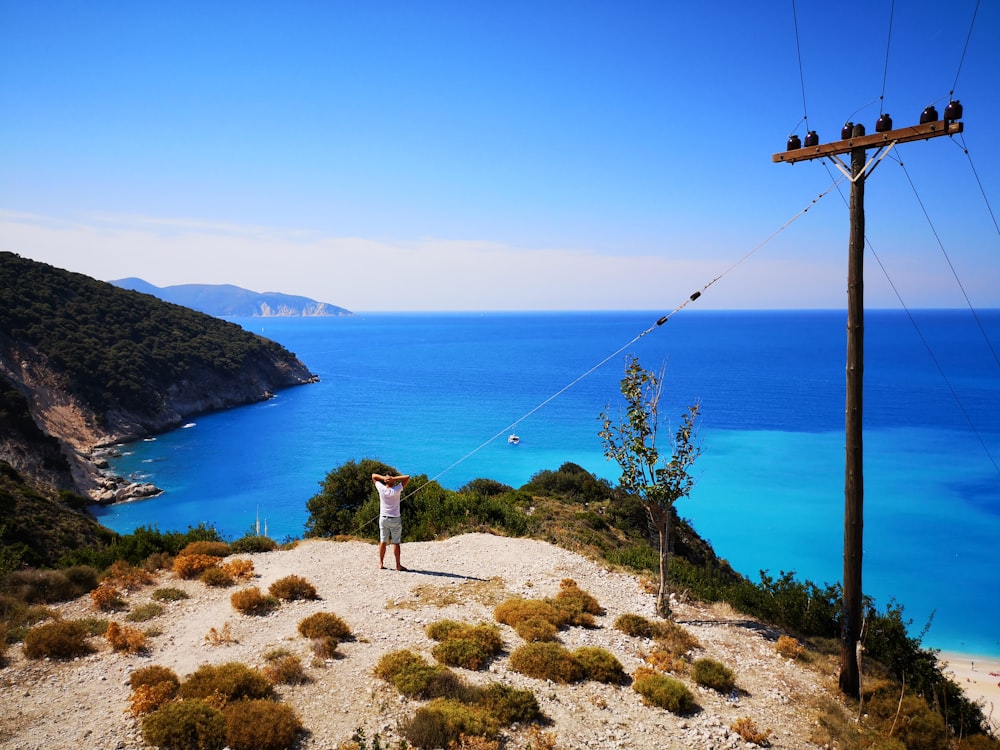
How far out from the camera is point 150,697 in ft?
24.1

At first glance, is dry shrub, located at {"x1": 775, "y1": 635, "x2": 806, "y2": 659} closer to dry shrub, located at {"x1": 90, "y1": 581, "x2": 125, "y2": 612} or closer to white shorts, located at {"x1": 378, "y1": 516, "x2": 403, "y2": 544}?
white shorts, located at {"x1": 378, "y1": 516, "x2": 403, "y2": 544}

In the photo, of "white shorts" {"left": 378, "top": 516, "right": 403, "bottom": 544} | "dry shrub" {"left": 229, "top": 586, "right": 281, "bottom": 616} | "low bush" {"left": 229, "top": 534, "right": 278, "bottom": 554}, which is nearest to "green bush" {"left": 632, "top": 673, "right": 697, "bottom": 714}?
"white shorts" {"left": 378, "top": 516, "right": 403, "bottom": 544}

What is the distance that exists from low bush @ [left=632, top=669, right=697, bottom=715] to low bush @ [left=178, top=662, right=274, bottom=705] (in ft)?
18.2

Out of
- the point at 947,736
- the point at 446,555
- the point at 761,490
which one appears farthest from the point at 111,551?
the point at 761,490

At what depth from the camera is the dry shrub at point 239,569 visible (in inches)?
512

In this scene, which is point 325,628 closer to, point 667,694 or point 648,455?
point 667,694

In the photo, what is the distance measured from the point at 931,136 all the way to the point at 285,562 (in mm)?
16111

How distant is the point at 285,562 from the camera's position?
1458 centimetres

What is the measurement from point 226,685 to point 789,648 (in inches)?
376

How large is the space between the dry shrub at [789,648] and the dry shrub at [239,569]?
38.3ft

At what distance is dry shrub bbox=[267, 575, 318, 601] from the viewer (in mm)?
11781

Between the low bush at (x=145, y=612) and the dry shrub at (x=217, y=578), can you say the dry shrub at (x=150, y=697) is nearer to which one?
the low bush at (x=145, y=612)

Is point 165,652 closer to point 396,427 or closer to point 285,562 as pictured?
point 285,562

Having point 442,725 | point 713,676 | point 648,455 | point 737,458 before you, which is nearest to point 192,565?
point 442,725
